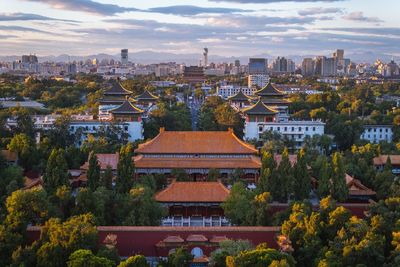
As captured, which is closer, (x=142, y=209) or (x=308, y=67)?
(x=142, y=209)

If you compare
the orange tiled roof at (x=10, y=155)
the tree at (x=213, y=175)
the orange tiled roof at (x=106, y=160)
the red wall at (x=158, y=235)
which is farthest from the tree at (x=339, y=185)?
the orange tiled roof at (x=10, y=155)

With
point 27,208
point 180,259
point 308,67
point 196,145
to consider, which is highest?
point 308,67

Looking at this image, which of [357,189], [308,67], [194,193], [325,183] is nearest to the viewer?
[194,193]

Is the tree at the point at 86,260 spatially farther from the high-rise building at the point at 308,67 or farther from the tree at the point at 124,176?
the high-rise building at the point at 308,67

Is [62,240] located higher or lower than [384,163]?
higher

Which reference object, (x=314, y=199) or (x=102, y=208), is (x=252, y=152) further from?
(x=102, y=208)

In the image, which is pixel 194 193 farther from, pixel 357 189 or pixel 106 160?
pixel 357 189

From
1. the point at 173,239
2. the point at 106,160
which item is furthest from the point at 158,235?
the point at 106,160
